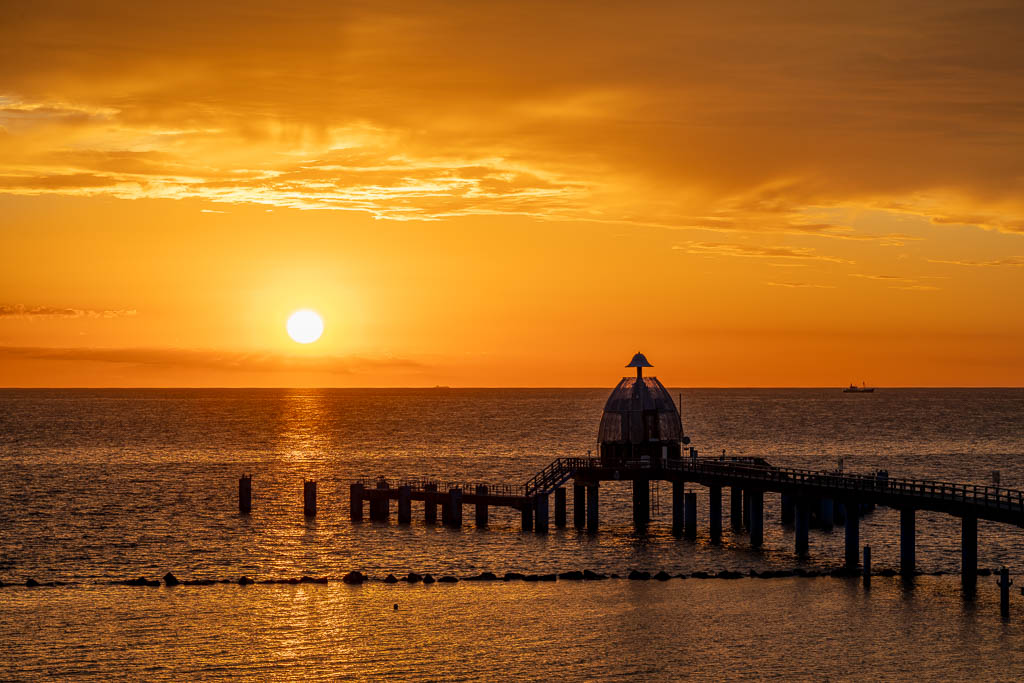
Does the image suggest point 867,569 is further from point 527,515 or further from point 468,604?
point 527,515

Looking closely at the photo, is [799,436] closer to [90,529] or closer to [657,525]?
[657,525]

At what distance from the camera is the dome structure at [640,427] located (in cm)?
8100

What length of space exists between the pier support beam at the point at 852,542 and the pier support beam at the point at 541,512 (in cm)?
2081

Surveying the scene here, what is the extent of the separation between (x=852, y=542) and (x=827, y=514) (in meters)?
18.9

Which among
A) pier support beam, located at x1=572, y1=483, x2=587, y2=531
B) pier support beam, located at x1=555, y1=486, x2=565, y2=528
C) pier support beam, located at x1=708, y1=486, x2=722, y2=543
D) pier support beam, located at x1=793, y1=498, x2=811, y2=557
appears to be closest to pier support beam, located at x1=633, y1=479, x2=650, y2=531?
pier support beam, located at x1=572, y1=483, x2=587, y2=531

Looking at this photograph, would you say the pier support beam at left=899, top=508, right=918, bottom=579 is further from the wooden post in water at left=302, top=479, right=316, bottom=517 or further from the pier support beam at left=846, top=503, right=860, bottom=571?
the wooden post in water at left=302, top=479, right=316, bottom=517

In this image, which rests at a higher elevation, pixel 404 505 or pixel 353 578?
pixel 404 505

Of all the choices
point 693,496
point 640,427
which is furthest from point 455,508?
point 693,496

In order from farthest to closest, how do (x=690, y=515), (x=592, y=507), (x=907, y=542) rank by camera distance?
1. (x=592, y=507)
2. (x=690, y=515)
3. (x=907, y=542)

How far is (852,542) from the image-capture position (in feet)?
203

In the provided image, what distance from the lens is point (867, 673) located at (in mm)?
42781

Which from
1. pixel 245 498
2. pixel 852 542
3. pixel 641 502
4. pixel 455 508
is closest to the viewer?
pixel 852 542

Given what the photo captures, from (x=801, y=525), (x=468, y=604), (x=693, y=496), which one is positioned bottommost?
(x=468, y=604)

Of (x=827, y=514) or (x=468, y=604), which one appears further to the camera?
(x=827, y=514)
